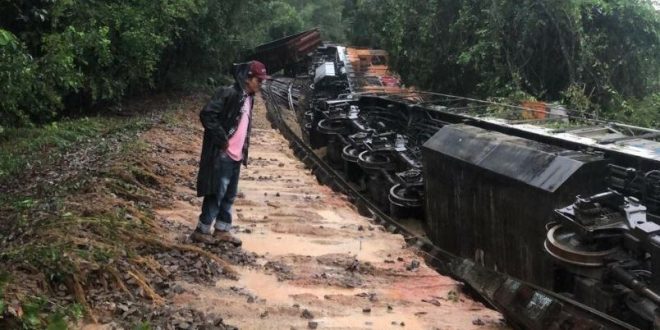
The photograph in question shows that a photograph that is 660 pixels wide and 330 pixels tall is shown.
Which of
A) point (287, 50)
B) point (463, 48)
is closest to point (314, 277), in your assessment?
point (463, 48)

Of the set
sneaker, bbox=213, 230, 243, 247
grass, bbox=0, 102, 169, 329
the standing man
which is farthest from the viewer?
sneaker, bbox=213, 230, 243, 247

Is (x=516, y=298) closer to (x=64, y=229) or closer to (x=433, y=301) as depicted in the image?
(x=433, y=301)

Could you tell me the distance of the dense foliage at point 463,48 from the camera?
38.4ft

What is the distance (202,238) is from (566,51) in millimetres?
10988

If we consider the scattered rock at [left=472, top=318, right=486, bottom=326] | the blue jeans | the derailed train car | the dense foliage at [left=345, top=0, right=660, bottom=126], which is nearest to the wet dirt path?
the scattered rock at [left=472, top=318, right=486, bottom=326]

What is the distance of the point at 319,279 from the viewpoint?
209 inches

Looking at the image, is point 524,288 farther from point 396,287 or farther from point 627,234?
point 396,287

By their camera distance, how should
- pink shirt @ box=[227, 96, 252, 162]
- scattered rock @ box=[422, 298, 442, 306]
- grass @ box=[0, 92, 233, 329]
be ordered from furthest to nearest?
pink shirt @ box=[227, 96, 252, 162]
scattered rock @ box=[422, 298, 442, 306]
grass @ box=[0, 92, 233, 329]

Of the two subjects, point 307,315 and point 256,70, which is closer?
point 307,315

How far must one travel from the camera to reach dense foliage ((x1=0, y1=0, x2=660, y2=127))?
38.4ft

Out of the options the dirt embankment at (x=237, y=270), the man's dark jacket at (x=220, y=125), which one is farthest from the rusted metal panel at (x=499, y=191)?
the man's dark jacket at (x=220, y=125)

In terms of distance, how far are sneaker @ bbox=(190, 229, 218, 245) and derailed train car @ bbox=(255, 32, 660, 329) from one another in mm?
2480

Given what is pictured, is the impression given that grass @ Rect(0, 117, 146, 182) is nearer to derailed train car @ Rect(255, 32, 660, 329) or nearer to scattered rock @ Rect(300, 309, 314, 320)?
derailed train car @ Rect(255, 32, 660, 329)

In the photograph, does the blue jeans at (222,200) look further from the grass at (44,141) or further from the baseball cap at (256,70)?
the grass at (44,141)
